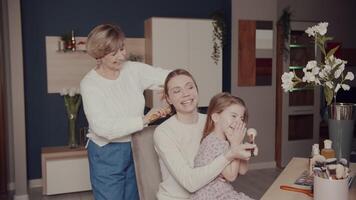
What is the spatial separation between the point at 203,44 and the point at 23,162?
2.41 meters

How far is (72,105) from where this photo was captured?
4.19 metres

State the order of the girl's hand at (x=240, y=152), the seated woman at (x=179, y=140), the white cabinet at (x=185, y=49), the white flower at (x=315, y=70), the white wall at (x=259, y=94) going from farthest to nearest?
the white wall at (x=259, y=94) < the white cabinet at (x=185, y=49) < the white flower at (x=315, y=70) < the seated woman at (x=179, y=140) < the girl's hand at (x=240, y=152)

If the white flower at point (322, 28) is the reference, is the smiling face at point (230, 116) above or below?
below

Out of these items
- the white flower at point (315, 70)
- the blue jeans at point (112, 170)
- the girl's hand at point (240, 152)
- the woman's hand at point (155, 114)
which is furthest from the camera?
the blue jeans at point (112, 170)

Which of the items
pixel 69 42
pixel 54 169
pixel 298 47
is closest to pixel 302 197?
pixel 54 169

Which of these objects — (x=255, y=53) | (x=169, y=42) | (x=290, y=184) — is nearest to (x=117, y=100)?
(x=290, y=184)

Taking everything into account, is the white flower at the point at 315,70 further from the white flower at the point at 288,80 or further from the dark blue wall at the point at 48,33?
the dark blue wall at the point at 48,33

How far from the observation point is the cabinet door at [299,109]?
530cm

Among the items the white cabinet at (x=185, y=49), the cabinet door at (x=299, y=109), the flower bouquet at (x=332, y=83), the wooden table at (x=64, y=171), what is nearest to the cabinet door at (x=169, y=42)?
the white cabinet at (x=185, y=49)

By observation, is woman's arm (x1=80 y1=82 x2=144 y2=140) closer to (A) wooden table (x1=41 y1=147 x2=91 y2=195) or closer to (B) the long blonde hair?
(B) the long blonde hair

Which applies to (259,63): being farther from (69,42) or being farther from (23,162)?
(23,162)

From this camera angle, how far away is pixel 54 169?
4.03 metres

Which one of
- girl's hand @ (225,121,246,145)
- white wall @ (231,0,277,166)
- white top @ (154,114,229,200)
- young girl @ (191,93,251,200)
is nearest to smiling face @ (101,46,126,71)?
white top @ (154,114,229,200)

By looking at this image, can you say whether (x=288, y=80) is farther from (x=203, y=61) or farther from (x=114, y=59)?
(x=203, y=61)
